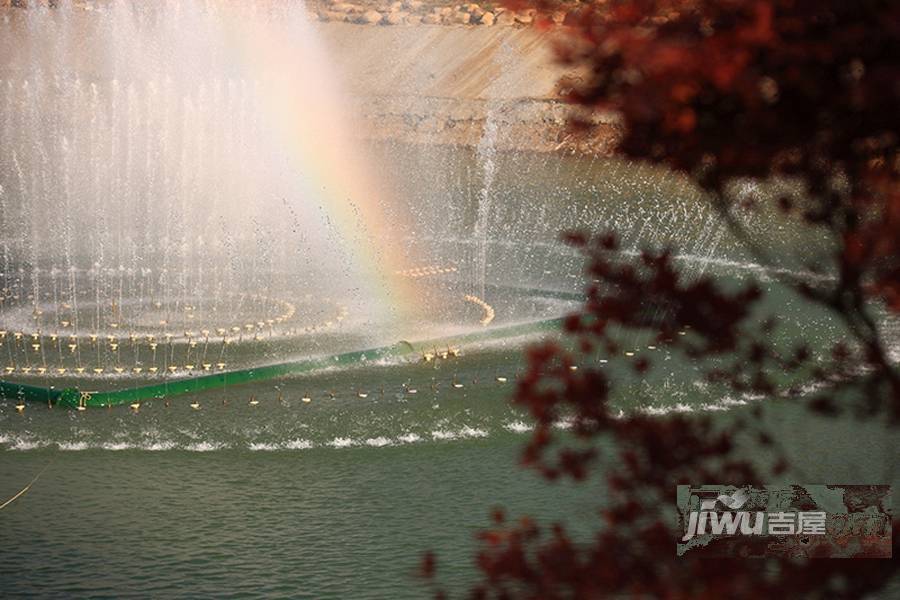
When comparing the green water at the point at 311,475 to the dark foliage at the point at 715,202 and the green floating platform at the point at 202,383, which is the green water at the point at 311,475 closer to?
the green floating platform at the point at 202,383

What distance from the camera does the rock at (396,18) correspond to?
96.5m

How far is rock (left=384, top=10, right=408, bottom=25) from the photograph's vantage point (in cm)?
9650

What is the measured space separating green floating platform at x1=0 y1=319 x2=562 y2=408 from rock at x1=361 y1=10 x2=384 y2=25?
75243mm

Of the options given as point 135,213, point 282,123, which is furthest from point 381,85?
point 135,213

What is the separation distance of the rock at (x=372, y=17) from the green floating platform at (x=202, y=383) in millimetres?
75243

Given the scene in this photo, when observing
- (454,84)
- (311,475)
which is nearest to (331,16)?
(454,84)

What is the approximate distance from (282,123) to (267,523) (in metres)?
46.3

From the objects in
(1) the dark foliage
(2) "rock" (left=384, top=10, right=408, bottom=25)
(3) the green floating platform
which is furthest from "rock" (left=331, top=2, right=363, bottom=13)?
(1) the dark foliage

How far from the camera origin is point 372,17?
98000 millimetres

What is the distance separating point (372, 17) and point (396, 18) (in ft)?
7.22

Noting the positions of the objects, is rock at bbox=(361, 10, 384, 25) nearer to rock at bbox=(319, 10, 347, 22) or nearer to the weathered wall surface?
the weathered wall surface

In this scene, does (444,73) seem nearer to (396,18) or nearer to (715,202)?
(396,18)

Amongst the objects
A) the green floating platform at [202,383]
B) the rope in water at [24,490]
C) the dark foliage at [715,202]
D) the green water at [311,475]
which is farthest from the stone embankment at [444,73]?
the dark foliage at [715,202]

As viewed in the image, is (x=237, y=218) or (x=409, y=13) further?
(x=409, y=13)
